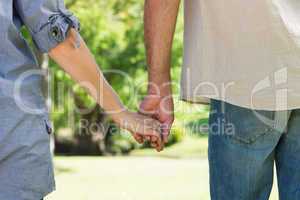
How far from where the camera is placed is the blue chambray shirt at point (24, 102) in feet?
5.84

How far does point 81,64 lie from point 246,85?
648mm

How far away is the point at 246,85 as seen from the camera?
233cm

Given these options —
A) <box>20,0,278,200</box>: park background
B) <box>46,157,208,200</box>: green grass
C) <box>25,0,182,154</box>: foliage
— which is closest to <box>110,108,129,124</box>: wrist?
<box>20,0,278,200</box>: park background

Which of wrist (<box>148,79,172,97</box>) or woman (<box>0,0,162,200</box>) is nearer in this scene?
woman (<box>0,0,162,200</box>)

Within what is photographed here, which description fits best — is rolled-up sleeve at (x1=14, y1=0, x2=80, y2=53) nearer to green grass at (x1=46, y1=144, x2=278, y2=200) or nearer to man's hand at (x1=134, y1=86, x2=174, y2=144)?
man's hand at (x1=134, y1=86, x2=174, y2=144)

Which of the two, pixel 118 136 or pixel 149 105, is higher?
pixel 149 105

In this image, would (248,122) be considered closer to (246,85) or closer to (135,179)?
(246,85)

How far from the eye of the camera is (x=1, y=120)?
5.81ft

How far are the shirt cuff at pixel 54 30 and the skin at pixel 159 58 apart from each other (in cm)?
66

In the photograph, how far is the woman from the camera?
70.1 inches

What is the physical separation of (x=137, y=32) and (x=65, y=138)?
21.3ft

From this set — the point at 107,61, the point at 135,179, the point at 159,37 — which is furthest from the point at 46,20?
the point at 107,61

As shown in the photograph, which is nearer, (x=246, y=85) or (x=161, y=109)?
(x=246, y=85)

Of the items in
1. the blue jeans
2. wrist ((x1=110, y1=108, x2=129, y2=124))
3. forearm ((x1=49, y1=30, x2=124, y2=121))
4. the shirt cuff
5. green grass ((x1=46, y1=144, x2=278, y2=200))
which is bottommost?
green grass ((x1=46, y1=144, x2=278, y2=200))
